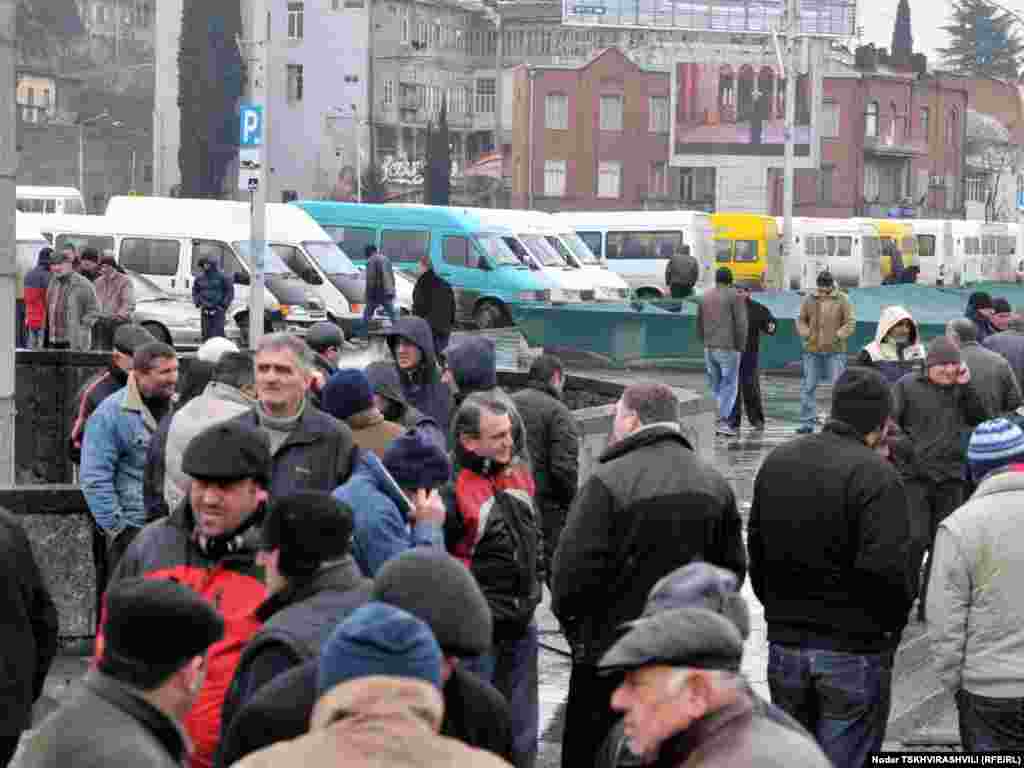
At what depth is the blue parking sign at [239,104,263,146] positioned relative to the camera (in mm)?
24812

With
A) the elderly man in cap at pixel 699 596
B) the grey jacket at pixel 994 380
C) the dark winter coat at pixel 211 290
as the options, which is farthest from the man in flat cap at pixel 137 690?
the dark winter coat at pixel 211 290

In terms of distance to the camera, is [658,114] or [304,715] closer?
[304,715]

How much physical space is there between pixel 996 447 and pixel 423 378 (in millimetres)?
4391

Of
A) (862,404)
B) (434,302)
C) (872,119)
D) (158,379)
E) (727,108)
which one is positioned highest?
(872,119)

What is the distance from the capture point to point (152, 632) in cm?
427

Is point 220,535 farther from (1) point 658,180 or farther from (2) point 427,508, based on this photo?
(1) point 658,180

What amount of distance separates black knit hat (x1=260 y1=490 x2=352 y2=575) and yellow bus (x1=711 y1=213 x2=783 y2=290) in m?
49.3

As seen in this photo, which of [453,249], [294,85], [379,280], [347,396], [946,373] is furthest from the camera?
[294,85]

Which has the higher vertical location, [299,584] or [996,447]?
[996,447]

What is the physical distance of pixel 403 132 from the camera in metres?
119

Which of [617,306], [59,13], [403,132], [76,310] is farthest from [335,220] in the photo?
[59,13]

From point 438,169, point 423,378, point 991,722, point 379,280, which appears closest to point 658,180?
point 438,169

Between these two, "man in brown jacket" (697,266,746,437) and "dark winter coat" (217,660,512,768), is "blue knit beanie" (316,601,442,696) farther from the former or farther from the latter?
"man in brown jacket" (697,266,746,437)

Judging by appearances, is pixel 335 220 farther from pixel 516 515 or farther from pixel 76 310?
pixel 516 515
